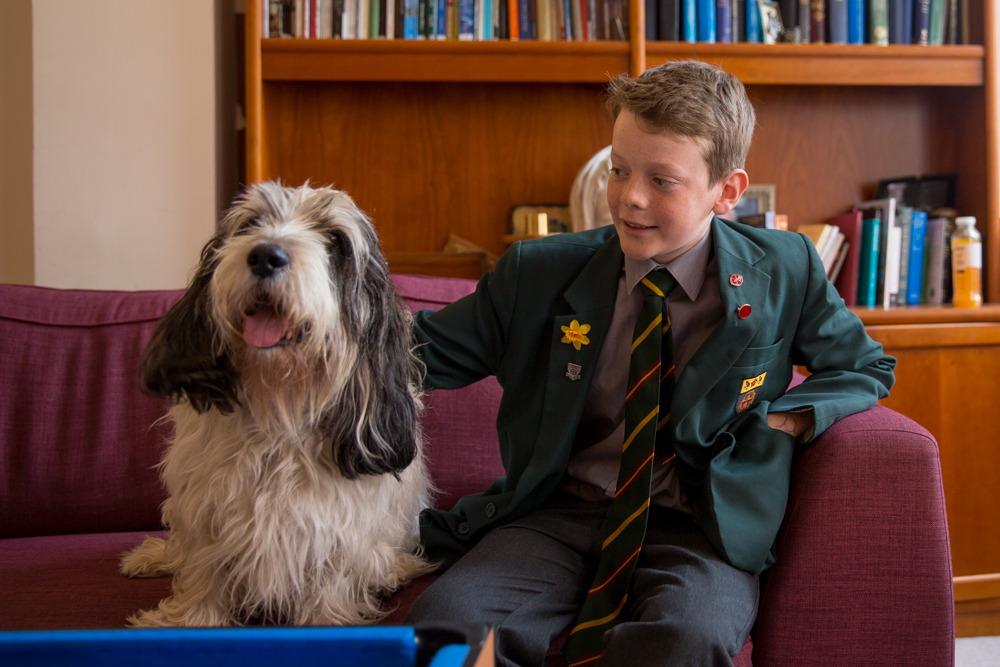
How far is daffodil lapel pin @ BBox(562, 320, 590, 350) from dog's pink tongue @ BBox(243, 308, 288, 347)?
573mm

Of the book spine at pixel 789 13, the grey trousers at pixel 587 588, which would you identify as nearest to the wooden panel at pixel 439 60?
the book spine at pixel 789 13

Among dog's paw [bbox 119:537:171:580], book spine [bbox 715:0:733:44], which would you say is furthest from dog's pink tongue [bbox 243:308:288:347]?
book spine [bbox 715:0:733:44]

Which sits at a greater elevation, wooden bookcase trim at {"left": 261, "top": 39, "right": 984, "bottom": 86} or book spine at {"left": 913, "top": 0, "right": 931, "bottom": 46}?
book spine at {"left": 913, "top": 0, "right": 931, "bottom": 46}

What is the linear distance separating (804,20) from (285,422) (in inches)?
97.2

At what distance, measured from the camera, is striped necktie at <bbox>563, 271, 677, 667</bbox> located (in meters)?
1.28

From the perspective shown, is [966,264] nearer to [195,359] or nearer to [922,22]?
[922,22]

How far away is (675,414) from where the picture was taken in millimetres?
1401

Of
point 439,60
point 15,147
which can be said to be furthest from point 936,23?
point 15,147

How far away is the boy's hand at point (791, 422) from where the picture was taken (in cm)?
139

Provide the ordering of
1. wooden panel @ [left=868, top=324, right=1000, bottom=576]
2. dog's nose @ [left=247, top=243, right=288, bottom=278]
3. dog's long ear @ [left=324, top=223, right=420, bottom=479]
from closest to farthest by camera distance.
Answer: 1. dog's nose @ [left=247, top=243, right=288, bottom=278]
2. dog's long ear @ [left=324, top=223, right=420, bottom=479]
3. wooden panel @ [left=868, top=324, right=1000, bottom=576]

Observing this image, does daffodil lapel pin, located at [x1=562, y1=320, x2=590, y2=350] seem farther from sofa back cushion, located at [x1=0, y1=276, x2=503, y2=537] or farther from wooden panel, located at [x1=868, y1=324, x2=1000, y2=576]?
wooden panel, located at [x1=868, y1=324, x2=1000, y2=576]

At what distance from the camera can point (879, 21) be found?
2799 millimetres

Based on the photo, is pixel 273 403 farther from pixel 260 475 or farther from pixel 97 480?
pixel 97 480

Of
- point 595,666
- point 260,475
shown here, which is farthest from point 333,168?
point 595,666
